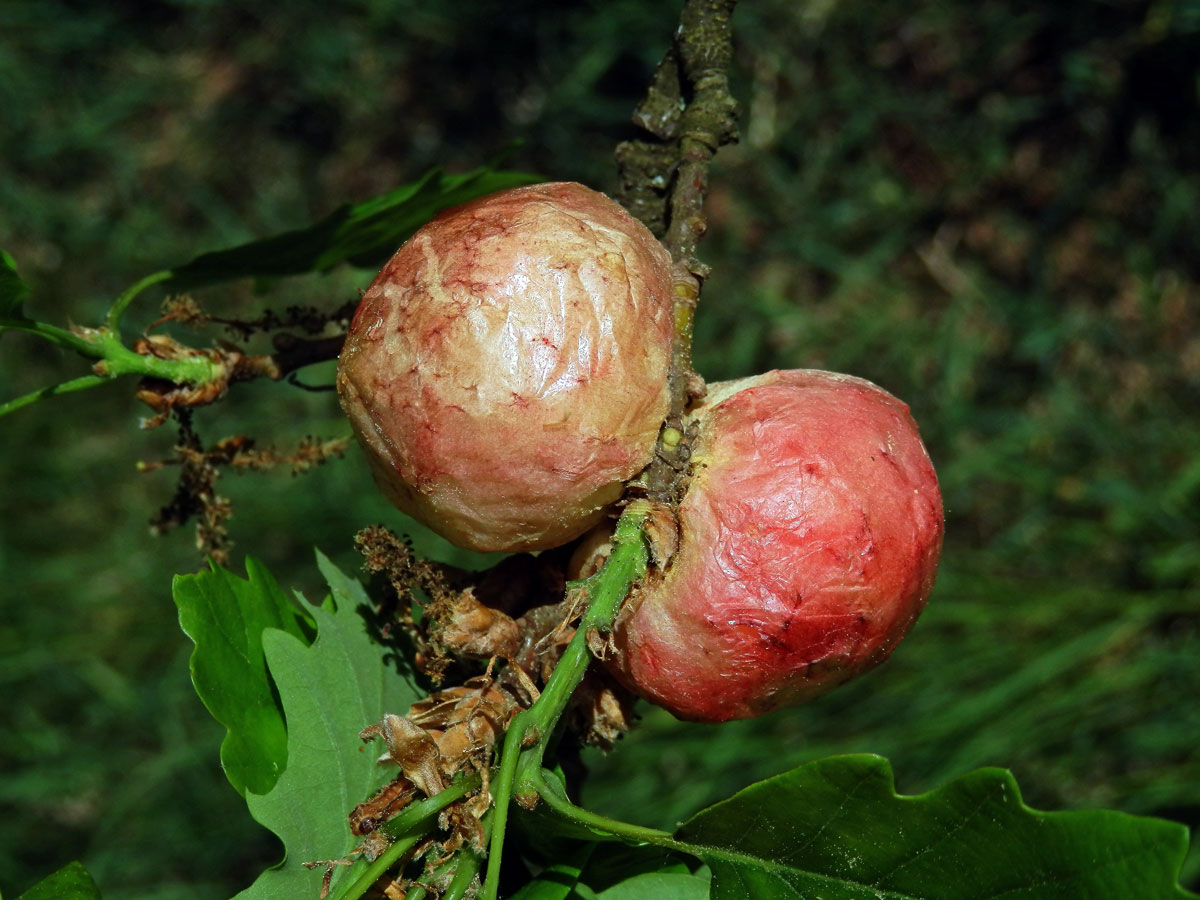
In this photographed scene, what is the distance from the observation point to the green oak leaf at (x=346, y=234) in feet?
5.94

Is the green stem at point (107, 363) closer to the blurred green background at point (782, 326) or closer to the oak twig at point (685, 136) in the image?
the oak twig at point (685, 136)

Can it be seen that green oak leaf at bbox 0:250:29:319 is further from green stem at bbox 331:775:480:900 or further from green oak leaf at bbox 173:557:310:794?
green stem at bbox 331:775:480:900

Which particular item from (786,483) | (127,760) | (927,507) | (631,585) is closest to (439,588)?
(631,585)

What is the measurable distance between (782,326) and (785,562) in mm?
3195

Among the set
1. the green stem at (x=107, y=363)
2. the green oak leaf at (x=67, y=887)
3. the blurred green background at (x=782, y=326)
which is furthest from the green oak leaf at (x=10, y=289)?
the blurred green background at (x=782, y=326)

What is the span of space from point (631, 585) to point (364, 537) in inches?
15.8

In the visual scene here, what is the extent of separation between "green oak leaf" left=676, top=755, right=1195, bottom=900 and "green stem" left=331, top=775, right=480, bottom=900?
0.31 meters

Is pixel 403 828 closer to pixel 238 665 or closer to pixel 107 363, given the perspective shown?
pixel 238 665

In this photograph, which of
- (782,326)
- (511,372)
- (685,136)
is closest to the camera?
(511,372)

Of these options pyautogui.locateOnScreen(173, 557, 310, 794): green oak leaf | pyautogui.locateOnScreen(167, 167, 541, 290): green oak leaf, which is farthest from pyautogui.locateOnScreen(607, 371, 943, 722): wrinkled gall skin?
pyautogui.locateOnScreen(167, 167, 541, 290): green oak leaf

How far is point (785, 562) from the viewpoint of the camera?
4.70ft

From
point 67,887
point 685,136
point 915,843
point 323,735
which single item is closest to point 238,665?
point 323,735

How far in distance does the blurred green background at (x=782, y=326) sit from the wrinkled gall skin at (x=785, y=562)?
230 centimetres

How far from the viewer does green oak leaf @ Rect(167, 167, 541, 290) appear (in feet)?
5.94
